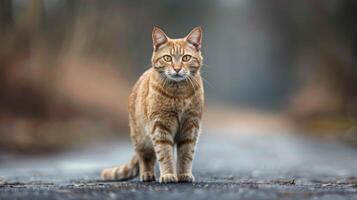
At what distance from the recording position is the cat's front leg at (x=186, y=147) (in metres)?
7.82

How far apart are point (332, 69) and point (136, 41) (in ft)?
39.7

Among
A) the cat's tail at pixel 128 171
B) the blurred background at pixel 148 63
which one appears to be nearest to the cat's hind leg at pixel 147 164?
the cat's tail at pixel 128 171

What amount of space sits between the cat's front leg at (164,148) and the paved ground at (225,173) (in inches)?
7.7

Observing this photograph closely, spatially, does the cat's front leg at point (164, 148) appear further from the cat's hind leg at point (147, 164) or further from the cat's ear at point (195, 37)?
the cat's ear at point (195, 37)

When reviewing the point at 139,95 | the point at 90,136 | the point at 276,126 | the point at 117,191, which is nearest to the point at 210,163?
the point at 139,95

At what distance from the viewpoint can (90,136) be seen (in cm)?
2348

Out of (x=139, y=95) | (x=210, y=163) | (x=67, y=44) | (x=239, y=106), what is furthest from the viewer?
(x=239, y=106)

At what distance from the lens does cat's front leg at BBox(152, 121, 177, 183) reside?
770 centimetres

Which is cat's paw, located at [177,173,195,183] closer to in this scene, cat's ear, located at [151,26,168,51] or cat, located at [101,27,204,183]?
cat, located at [101,27,204,183]

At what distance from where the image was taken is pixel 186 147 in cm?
788

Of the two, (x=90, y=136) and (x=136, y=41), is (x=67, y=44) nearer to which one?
(x=90, y=136)

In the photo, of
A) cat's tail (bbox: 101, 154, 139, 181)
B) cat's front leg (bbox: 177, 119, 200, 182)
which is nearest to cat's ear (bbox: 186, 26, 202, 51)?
cat's front leg (bbox: 177, 119, 200, 182)

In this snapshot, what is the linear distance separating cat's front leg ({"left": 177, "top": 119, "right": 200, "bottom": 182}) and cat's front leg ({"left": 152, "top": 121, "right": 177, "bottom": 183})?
154 mm

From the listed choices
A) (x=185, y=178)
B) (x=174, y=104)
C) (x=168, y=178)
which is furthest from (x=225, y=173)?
(x=174, y=104)
